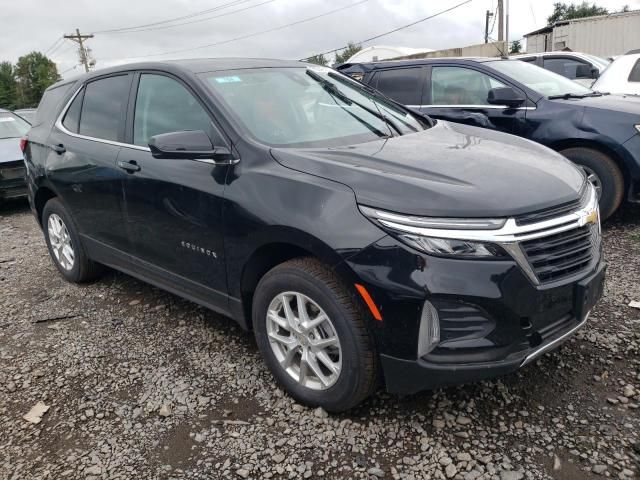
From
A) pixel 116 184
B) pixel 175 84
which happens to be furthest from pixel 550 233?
pixel 116 184

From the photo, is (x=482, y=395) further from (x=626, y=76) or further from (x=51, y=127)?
(x=626, y=76)

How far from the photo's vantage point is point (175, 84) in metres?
3.29

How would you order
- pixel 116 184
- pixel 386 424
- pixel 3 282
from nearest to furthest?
pixel 386 424 < pixel 116 184 < pixel 3 282

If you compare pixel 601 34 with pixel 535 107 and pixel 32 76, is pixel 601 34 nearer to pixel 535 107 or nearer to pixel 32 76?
pixel 535 107

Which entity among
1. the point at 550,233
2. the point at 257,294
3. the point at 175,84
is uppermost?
the point at 175,84

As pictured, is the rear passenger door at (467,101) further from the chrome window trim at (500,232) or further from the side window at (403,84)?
the chrome window trim at (500,232)

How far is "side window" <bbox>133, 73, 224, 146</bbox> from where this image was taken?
123 inches

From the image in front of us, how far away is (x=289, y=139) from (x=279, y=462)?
5.36ft

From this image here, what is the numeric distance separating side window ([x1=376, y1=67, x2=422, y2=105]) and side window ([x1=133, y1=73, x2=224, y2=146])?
3511mm

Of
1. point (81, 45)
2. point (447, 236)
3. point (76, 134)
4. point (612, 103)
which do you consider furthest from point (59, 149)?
point (81, 45)

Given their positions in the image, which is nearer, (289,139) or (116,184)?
(289,139)

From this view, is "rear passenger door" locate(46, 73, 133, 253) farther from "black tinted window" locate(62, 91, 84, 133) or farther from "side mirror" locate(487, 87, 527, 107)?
"side mirror" locate(487, 87, 527, 107)

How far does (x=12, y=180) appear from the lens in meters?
7.82

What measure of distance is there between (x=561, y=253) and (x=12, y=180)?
307 inches
